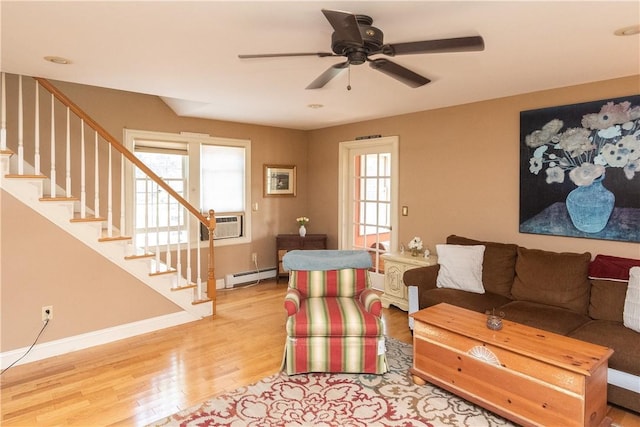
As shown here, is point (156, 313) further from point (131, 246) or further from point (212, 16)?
point (212, 16)

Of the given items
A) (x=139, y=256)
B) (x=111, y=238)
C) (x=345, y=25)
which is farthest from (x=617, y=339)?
(x=111, y=238)

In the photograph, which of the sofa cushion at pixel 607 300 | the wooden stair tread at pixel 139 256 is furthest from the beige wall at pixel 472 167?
the wooden stair tread at pixel 139 256

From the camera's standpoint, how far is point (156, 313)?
3.90 meters

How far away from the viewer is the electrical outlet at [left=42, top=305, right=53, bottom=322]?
10.7ft

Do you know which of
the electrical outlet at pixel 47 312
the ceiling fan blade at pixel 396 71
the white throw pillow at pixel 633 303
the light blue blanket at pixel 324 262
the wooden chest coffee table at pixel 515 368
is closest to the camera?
the wooden chest coffee table at pixel 515 368

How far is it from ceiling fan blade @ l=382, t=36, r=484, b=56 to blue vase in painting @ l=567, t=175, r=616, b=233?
220cm

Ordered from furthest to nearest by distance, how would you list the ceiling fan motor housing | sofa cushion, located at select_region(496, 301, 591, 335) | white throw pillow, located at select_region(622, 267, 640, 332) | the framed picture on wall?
1. the framed picture on wall
2. sofa cushion, located at select_region(496, 301, 591, 335)
3. white throw pillow, located at select_region(622, 267, 640, 332)
4. the ceiling fan motor housing

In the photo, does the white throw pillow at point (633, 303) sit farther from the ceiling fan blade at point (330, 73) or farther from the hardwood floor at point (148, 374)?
the ceiling fan blade at point (330, 73)

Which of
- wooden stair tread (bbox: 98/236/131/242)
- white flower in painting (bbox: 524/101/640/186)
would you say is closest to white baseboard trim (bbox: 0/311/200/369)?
wooden stair tread (bbox: 98/236/131/242)

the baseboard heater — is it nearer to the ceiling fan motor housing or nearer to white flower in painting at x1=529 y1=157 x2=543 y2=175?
white flower in painting at x1=529 y1=157 x2=543 y2=175

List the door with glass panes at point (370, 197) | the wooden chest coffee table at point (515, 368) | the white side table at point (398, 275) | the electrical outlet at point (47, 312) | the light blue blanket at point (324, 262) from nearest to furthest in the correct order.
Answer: the wooden chest coffee table at point (515, 368) → the electrical outlet at point (47, 312) → the light blue blanket at point (324, 262) → the white side table at point (398, 275) → the door with glass panes at point (370, 197)

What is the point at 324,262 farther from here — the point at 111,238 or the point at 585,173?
the point at 585,173

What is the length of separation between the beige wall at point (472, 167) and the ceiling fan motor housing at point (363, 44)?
2.41 meters

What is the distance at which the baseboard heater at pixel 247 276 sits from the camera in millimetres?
5438
